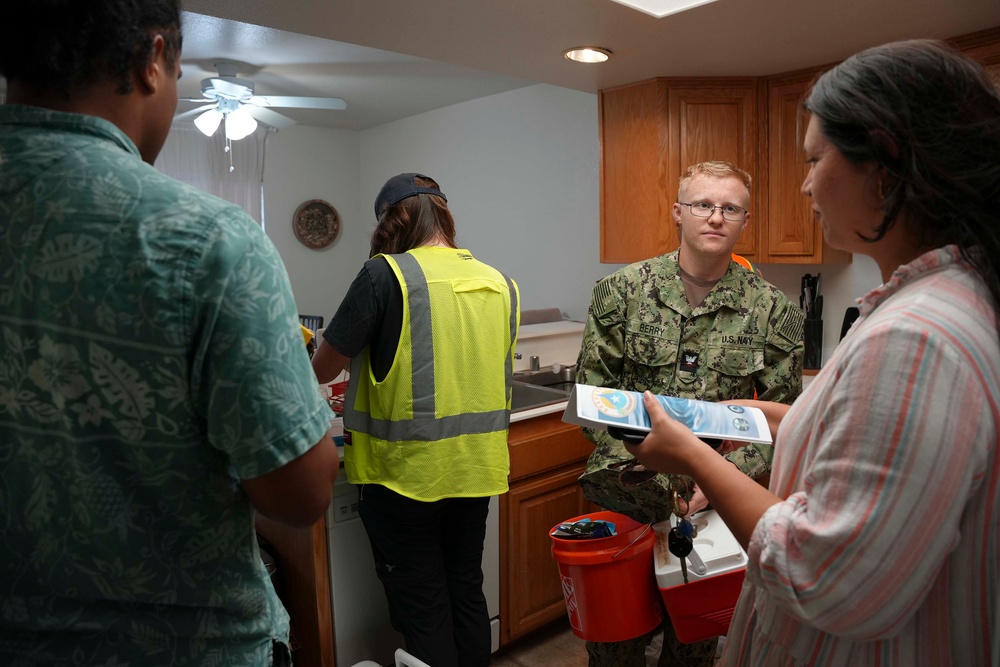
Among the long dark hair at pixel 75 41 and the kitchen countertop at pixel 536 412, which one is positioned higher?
the long dark hair at pixel 75 41

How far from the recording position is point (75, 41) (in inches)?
26.2

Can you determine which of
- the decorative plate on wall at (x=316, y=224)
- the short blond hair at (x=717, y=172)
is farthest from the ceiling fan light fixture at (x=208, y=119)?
the short blond hair at (x=717, y=172)

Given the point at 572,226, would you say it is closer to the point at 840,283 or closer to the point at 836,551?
the point at 840,283

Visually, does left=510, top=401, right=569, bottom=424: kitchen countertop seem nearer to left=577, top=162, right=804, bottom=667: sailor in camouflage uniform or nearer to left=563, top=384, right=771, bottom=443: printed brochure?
left=577, top=162, right=804, bottom=667: sailor in camouflage uniform

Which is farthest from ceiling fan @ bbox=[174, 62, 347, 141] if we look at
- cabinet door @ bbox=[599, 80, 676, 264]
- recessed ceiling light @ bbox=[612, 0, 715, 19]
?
recessed ceiling light @ bbox=[612, 0, 715, 19]

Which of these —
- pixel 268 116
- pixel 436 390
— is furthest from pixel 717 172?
pixel 268 116

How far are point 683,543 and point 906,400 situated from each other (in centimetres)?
117

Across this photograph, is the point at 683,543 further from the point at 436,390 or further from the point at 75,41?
the point at 75,41

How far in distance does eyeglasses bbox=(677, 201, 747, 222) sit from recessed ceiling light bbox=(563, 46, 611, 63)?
3.01 ft

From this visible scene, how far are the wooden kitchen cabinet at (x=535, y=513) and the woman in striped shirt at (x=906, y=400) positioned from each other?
5.65 ft

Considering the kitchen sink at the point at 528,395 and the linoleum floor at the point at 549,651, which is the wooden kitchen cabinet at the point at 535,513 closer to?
the linoleum floor at the point at 549,651

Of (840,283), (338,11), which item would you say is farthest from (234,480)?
(840,283)

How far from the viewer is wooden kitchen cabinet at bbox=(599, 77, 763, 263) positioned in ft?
9.57

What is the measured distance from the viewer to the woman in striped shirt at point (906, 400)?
2.27 feet
